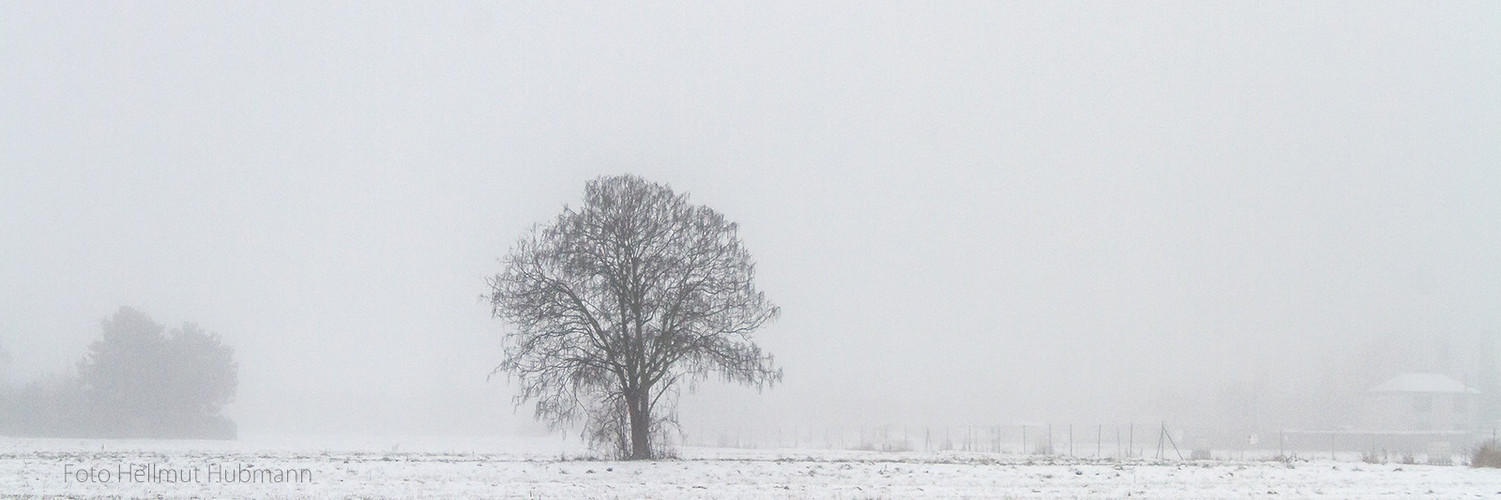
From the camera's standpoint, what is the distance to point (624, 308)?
37.2 metres

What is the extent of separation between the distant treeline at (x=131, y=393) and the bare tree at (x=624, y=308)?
2131 inches

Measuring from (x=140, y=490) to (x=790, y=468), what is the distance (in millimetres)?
14328

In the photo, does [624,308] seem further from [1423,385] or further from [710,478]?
[1423,385]

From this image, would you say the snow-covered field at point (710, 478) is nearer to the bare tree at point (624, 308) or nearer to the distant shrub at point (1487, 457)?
the distant shrub at point (1487, 457)

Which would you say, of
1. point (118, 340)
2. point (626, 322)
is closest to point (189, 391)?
point (118, 340)

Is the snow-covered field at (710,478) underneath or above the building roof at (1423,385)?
underneath

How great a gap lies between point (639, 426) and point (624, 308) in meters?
3.51

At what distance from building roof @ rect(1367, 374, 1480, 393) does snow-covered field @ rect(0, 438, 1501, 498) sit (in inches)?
4042

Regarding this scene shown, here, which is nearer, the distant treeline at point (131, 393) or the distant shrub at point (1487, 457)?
the distant shrub at point (1487, 457)

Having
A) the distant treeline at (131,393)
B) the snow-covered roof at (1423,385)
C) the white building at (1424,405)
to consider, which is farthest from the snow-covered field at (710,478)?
the snow-covered roof at (1423,385)

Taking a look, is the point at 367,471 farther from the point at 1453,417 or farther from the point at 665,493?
the point at 1453,417

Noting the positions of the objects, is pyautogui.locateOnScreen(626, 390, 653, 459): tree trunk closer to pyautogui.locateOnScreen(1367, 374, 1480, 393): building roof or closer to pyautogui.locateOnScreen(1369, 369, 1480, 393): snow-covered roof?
pyautogui.locateOnScreen(1367, 374, 1480, 393): building roof

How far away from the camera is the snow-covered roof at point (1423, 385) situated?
123188mm

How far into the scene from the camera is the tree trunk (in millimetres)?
36125
